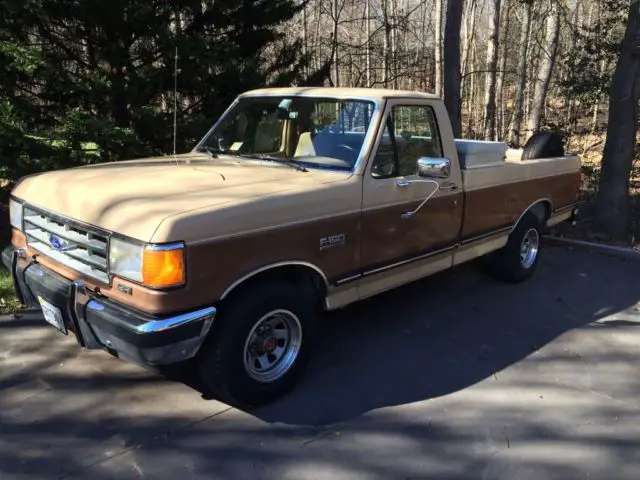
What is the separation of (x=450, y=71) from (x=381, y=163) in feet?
16.5

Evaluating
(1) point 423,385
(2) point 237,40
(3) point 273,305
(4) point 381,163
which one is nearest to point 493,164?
(4) point 381,163

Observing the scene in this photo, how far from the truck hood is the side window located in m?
0.42

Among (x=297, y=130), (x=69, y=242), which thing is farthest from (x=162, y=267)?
(x=297, y=130)

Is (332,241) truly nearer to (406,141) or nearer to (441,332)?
(406,141)

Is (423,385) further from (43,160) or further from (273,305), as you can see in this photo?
(43,160)

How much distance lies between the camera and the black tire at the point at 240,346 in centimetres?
329

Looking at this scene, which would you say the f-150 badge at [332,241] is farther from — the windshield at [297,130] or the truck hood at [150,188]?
the windshield at [297,130]

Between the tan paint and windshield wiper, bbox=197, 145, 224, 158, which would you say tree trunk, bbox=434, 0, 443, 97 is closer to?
the tan paint

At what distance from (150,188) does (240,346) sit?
1102mm

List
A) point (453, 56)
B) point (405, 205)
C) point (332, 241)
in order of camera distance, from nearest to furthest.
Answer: point (332, 241)
point (405, 205)
point (453, 56)

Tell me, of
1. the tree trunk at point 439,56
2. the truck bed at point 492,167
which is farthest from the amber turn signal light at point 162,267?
the tree trunk at point 439,56

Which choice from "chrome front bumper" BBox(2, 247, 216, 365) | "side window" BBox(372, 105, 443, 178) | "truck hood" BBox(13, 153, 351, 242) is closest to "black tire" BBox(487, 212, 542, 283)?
"side window" BBox(372, 105, 443, 178)

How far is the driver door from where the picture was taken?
408 cm

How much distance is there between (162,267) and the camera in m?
2.93
